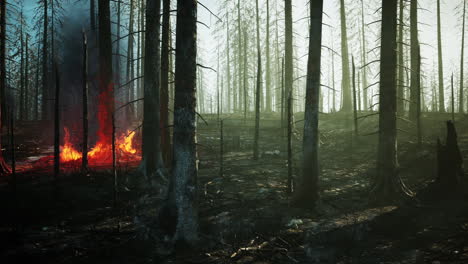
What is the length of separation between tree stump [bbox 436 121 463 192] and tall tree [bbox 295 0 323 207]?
13.9 feet

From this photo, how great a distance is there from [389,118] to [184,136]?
635 centimetres

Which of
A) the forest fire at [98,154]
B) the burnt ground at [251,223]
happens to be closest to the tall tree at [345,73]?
the burnt ground at [251,223]

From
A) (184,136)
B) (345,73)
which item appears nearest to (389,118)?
(184,136)

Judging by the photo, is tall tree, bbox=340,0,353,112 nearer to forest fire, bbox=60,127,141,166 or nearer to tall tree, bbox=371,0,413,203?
tall tree, bbox=371,0,413,203

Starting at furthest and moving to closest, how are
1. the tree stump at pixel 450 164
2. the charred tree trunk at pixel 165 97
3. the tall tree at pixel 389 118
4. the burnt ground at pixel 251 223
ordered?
the charred tree trunk at pixel 165 97 < the tree stump at pixel 450 164 < the tall tree at pixel 389 118 < the burnt ground at pixel 251 223

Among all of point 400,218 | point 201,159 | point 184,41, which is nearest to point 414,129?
point 400,218

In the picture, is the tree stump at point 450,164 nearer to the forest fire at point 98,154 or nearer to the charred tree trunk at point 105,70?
the forest fire at point 98,154

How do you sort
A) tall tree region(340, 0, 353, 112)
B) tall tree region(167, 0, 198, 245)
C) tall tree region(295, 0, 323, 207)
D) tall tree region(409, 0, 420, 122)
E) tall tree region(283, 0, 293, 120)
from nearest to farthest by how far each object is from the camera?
tall tree region(167, 0, 198, 245)
tall tree region(295, 0, 323, 207)
tall tree region(409, 0, 420, 122)
tall tree region(283, 0, 293, 120)
tall tree region(340, 0, 353, 112)

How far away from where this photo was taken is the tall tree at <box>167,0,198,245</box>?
18.0ft

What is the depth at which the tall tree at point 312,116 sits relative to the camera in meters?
7.23

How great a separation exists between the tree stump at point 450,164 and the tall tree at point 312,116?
4246mm

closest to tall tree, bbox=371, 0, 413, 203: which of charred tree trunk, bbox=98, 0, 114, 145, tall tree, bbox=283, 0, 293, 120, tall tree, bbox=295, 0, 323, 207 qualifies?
tall tree, bbox=295, 0, 323, 207

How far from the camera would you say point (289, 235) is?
6.12 metres

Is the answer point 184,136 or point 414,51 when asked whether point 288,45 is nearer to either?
point 414,51
